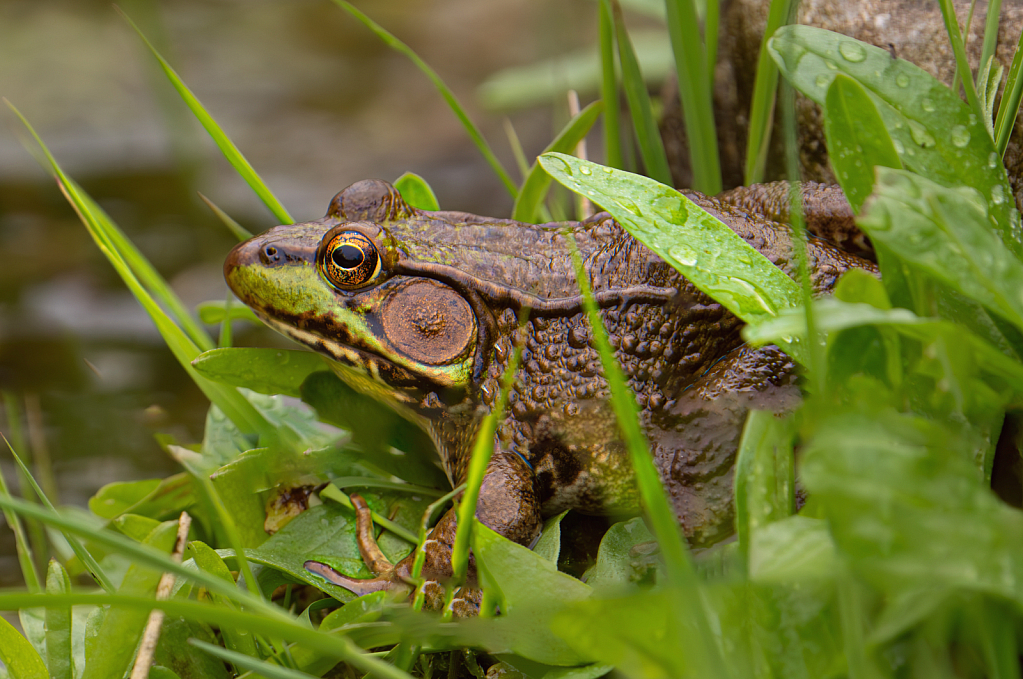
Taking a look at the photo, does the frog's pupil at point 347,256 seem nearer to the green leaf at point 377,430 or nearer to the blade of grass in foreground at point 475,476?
the green leaf at point 377,430

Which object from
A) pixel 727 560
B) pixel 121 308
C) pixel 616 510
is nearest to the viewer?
pixel 727 560

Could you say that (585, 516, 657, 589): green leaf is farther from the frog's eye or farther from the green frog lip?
the frog's eye

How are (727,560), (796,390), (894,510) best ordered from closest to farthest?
1. (894,510)
2. (727,560)
3. (796,390)

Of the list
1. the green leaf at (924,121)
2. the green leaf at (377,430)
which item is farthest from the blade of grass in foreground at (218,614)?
the green leaf at (924,121)

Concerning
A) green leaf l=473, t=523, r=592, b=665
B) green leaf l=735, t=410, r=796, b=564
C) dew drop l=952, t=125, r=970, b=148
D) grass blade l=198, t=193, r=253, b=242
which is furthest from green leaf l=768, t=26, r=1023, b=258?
grass blade l=198, t=193, r=253, b=242

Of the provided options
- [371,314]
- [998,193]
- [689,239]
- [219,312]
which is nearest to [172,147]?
[219,312]

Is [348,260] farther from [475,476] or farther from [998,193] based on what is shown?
[998,193]

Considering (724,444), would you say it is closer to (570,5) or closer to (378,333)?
(378,333)

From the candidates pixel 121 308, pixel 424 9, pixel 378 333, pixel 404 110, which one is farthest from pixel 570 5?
pixel 378 333

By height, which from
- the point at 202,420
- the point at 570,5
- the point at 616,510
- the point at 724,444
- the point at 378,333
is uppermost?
the point at 570,5
